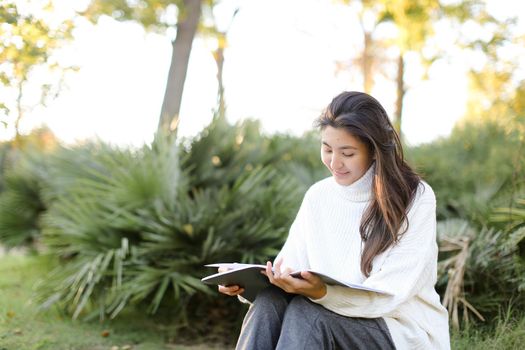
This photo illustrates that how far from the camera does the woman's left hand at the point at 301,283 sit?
2.66 meters

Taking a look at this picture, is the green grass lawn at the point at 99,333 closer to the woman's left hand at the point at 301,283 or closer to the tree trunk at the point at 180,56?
the woman's left hand at the point at 301,283

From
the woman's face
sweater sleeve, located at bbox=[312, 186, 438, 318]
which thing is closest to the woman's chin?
the woman's face

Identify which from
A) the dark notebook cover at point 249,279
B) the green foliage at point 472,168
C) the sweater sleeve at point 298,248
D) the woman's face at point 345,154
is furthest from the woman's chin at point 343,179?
the green foliage at point 472,168

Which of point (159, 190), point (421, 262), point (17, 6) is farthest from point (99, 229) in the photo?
point (421, 262)

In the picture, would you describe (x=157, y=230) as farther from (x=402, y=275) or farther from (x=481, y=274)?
(x=402, y=275)

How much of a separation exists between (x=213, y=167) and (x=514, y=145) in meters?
3.02

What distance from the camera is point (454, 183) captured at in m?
7.10

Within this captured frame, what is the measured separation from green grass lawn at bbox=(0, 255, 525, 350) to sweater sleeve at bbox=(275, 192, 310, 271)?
1.18 metres

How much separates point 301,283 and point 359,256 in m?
0.44

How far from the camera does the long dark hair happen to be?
293 cm

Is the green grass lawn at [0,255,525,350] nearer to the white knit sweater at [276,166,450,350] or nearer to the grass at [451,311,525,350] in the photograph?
the grass at [451,311,525,350]

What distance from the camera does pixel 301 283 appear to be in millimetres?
2680

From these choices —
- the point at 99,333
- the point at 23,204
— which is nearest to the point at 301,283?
the point at 99,333

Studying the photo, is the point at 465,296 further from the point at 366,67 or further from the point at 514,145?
the point at 366,67
